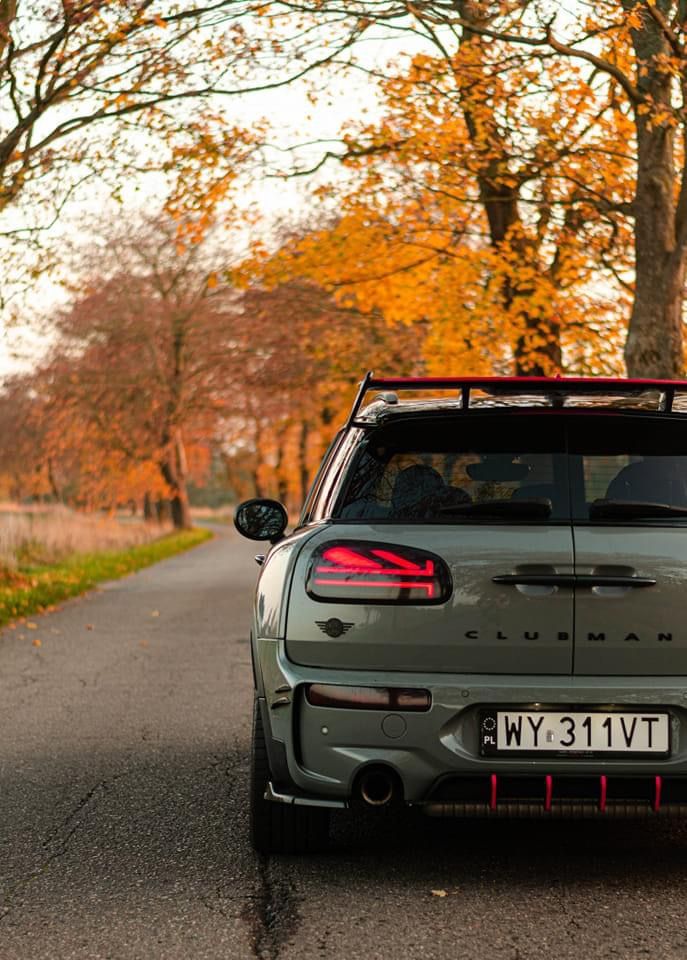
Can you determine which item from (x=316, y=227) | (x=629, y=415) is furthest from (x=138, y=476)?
(x=629, y=415)

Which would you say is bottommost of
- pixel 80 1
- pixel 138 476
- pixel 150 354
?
pixel 138 476

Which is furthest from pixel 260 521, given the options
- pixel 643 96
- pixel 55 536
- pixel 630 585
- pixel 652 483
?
pixel 55 536

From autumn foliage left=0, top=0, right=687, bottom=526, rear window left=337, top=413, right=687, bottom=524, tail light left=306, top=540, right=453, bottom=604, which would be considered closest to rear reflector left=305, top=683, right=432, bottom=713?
tail light left=306, top=540, right=453, bottom=604

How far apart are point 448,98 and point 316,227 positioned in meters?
17.2

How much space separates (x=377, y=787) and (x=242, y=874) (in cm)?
62

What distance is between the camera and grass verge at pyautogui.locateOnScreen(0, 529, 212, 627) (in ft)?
48.9

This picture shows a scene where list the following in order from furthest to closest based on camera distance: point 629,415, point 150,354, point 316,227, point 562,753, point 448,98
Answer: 1. point 150,354
2. point 316,227
3. point 448,98
4. point 629,415
5. point 562,753

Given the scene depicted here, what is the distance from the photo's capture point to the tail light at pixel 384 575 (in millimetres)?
4141

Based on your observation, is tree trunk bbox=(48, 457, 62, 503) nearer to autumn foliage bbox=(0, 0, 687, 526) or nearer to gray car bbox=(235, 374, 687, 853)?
autumn foliage bbox=(0, 0, 687, 526)

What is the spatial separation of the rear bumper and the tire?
53 cm

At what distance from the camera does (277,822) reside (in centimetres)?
461

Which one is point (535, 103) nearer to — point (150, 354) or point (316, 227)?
point (316, 227)

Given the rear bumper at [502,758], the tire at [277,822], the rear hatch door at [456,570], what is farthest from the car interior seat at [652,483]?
the tire at [277,822]

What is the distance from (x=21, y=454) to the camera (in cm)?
4066
